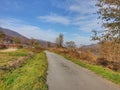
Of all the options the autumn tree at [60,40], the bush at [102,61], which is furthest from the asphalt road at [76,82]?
the autumn tree at [60,40]

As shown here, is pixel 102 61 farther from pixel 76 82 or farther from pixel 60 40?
pixel 60 40

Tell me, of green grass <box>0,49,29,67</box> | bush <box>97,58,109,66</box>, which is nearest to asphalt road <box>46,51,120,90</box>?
green grass <box>0,49,29,67</box>

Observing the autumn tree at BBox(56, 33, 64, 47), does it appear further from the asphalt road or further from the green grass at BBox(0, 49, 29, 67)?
the asphalt road

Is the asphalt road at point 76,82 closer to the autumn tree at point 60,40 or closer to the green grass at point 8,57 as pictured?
the green grass at point 8,57

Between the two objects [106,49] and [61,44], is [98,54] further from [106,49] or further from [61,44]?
[61,44]

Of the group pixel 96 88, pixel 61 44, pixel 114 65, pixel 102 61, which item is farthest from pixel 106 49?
pixel 61 44

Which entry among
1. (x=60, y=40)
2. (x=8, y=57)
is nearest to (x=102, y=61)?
(x=8, y=57)

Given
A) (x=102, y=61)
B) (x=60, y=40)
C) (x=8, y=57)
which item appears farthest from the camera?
(x=60, y=40)

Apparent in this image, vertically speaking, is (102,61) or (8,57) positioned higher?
(8,57)

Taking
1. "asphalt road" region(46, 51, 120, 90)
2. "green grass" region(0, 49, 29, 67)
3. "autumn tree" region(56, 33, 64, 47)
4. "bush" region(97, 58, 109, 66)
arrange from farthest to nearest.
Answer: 1. "autumn tree" region(56, 33, 64, 47)
2. "bush" region(97, 58, 109, 66)
3. "green grass" region(0, 49, 29, 67)
4. "asphalt road" region(46, 51, 120, 90)

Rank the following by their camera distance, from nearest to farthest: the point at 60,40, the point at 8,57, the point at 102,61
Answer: the point at 8,57 < the point at 102,61 < the point at 60,40

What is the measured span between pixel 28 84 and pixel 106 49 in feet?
88.3

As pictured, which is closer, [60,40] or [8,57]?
[8,57]

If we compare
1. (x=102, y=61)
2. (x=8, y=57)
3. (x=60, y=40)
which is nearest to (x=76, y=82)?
(x=8, y=57)
